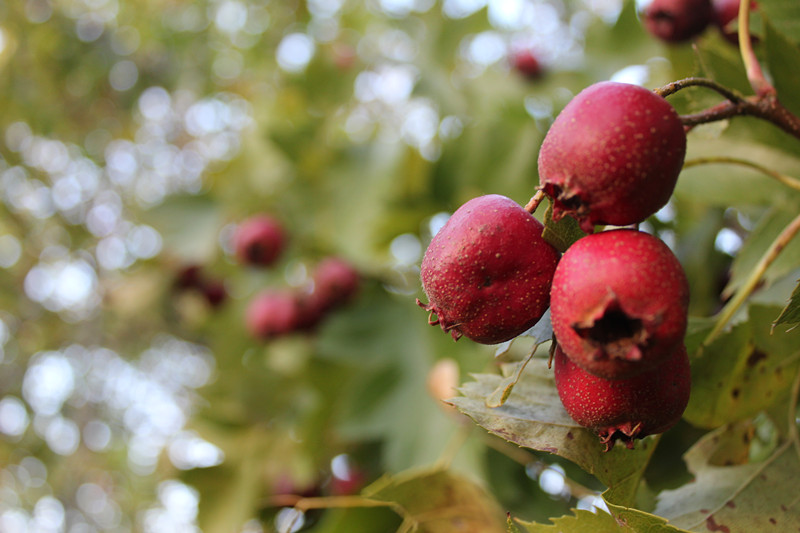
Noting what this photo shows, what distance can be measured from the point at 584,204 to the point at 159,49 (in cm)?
374

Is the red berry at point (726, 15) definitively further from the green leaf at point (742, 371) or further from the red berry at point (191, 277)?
the red berry at point (191, 277)

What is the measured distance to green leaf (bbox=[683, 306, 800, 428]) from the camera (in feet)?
2.52

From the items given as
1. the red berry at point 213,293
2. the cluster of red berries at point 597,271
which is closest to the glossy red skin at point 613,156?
the cluster of red berries at point 597,271

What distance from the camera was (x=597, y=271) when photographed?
0.49 m

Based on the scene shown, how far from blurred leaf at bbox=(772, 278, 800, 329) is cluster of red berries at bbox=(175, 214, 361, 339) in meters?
1.50

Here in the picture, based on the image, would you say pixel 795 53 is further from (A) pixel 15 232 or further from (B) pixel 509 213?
(A) pixel 15 232

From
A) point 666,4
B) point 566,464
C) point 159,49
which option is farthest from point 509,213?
point 159,49

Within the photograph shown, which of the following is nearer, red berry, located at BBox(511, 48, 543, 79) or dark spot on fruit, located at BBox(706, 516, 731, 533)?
dark spot on fruit, located at BBox(706, 516, 731, 533)

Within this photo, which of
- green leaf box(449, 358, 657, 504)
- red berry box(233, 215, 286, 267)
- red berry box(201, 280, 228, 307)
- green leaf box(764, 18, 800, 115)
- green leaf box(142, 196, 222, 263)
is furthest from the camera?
red berry box(201, 280, 228, 307)

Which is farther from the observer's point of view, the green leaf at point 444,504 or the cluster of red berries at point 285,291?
the cluster of red berries at point 285,291

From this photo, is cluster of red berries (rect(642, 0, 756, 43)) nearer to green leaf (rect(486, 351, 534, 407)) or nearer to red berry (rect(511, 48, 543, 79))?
green leaf (rect(486, 351, 534, 407))

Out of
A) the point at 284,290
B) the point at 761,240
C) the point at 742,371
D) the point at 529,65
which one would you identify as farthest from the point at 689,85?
the point at 529,65

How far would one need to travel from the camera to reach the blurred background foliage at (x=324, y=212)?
1.06 metres

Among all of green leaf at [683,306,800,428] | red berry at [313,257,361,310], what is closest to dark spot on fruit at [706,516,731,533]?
green leaf at [683,306,800,428]
